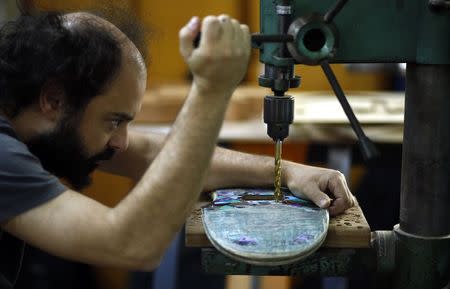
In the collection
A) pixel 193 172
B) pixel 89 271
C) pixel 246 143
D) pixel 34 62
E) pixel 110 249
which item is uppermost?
pixel 34 62

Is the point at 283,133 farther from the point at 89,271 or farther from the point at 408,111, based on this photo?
the point at 89,271

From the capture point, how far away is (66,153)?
1.34 meters

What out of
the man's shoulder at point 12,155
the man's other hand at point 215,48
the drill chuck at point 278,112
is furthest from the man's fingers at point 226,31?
the man's shoulder at point 12,155

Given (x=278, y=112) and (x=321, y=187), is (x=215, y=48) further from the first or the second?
(x=321, y=187)

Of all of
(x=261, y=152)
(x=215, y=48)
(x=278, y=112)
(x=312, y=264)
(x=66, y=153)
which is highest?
(x=215, y=48)

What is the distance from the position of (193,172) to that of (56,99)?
0.39 metres

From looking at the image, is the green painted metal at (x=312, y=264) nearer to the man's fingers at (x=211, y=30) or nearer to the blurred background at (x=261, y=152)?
the man's fingers at (x=211, y=30)

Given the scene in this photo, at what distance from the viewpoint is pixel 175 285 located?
2.51 metres

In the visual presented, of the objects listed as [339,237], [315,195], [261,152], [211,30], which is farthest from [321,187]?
[261,152]

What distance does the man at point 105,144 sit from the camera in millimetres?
1021

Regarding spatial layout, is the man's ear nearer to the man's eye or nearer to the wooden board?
the man's eye

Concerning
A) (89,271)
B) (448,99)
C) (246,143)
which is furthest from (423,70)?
(89,271)

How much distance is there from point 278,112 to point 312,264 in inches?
9.0

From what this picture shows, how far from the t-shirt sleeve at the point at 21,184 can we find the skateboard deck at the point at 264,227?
0.79ft
